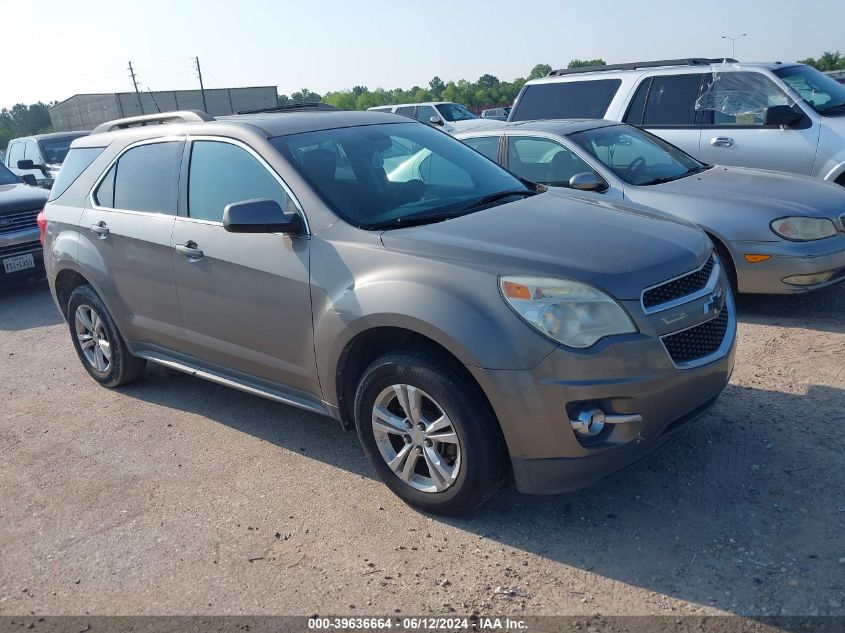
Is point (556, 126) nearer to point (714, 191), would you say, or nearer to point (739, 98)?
point (714, 191)

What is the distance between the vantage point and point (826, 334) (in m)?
5.46

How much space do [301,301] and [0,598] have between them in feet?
6.05

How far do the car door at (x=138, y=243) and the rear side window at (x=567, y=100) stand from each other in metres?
5.42

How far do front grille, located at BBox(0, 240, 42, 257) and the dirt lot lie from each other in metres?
4.69

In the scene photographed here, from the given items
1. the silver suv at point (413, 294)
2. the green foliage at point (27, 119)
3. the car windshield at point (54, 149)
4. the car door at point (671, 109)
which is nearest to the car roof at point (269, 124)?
the silver suv at point (413, 294)

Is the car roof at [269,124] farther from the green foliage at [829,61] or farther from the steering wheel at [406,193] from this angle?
the green foliage at [829,61]

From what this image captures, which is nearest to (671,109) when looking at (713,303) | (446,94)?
(713,303)

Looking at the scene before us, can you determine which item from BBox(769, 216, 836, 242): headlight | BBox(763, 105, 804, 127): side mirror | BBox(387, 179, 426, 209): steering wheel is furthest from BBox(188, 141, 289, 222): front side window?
BBox(763, 105, 804, 127): side mirror

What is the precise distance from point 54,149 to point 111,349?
11970 millimetres

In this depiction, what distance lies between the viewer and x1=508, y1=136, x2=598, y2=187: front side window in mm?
6664

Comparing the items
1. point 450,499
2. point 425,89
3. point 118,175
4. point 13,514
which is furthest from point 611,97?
point 425,89

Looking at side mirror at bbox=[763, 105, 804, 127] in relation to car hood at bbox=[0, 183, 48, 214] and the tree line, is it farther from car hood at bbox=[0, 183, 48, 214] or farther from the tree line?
the tree line

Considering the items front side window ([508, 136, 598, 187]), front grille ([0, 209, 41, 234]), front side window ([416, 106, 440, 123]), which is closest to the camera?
front side window ([508, 136, 598, 187])

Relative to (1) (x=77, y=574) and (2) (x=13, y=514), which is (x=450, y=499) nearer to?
(1) (x=77, y=574)
